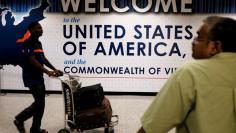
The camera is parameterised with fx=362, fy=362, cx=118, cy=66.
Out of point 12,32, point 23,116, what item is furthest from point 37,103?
point 12,32

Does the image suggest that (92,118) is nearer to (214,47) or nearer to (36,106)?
(36,106)

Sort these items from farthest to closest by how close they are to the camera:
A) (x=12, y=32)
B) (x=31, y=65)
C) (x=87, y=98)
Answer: (x=12, y=32), (x=87, y=98), (x=31, y=65)

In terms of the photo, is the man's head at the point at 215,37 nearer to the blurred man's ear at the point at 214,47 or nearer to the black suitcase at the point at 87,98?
the blurred man's ear at the point at 214,47

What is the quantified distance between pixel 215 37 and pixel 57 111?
16.0 feet

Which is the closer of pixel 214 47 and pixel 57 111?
pixel 214 47

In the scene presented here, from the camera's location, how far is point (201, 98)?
1231 millimetres

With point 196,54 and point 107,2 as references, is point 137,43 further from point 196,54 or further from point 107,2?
point 196,54

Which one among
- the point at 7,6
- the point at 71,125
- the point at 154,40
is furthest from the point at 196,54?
the point at 7,6

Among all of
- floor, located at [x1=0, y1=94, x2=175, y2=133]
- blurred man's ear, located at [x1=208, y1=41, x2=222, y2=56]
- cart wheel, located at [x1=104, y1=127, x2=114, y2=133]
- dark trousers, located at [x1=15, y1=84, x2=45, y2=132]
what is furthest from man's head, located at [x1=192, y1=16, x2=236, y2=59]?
floor, located at [x1=0, y1=94, x2=175, y2=133]

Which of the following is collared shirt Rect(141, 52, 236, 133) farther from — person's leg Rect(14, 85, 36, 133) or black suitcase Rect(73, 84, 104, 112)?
person's leg Rect(14, 85, 36, 133)

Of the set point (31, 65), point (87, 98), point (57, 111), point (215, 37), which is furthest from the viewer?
point (57, 111)

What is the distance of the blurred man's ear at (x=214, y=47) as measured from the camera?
1238mm

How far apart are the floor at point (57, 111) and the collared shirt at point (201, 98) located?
3507 millimetres

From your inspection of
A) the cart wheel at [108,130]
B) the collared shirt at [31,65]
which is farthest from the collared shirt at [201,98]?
the cart wheel at [108,130]
